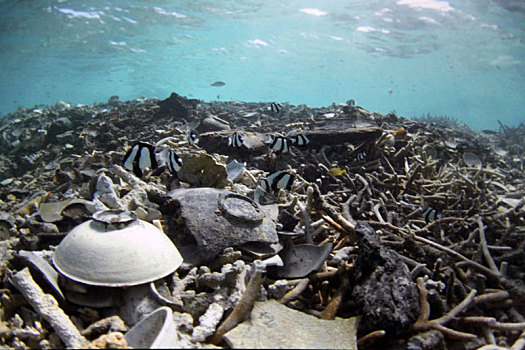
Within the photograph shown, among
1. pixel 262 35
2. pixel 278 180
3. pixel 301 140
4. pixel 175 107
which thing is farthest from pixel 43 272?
pixel 262 35

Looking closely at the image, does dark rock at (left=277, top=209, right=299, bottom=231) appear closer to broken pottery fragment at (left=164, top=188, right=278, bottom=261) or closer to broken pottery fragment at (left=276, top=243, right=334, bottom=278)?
broken pottery fragment at (left=164, top=188, right=278, bottom=261)

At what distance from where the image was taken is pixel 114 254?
1979 millimetres

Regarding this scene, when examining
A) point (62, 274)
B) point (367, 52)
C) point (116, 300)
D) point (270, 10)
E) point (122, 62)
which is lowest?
point (122, 62)

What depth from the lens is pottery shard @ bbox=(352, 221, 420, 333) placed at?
1896 millimetres

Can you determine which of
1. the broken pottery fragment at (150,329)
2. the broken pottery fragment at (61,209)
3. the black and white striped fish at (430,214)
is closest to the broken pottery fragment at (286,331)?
the broken pottery fragment at (150,329)

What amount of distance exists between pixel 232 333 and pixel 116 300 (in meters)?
0.97

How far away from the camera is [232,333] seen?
1.65m

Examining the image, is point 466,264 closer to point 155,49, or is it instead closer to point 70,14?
point 70,14

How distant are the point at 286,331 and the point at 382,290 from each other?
83 cm

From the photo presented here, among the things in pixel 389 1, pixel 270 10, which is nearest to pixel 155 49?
pixel 270 10

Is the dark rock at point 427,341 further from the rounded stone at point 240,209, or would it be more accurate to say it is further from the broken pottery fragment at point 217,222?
the rounded stone at point 240,209

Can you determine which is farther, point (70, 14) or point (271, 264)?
point (70, 14)

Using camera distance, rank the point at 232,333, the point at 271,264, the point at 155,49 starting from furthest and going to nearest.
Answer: the point at 155,49
the point at 271,264
the point at 232,333

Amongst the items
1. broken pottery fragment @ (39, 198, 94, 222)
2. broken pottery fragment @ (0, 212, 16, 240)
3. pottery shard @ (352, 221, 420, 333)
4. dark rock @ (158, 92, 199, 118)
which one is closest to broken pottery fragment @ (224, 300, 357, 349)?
pottery shard @ (352, 221, 420, 333)
